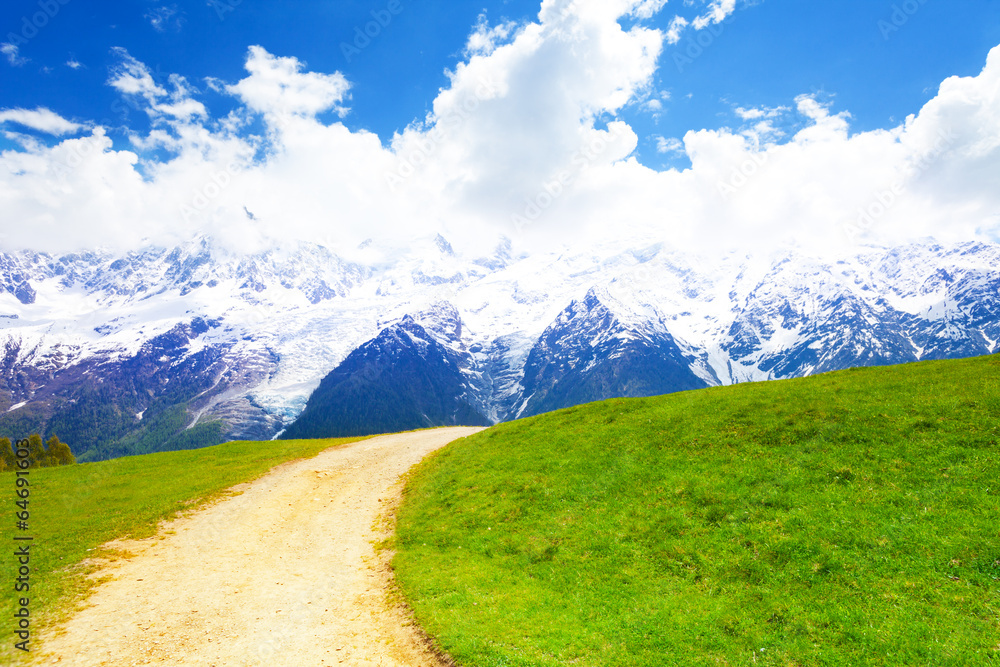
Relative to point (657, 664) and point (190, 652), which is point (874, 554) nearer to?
point (657, 664)

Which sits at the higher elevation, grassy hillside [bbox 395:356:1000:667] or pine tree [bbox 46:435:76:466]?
pine tree [bbox 46:435:76:466]

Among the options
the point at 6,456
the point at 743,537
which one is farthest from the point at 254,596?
the point at 6,456

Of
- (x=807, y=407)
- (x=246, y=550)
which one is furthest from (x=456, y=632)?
(x=807, y=407)

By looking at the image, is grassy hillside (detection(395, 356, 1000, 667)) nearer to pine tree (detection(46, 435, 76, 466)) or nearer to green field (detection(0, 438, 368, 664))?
green field (detection(0, 438, 368, 664))

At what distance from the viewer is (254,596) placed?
22031 mm

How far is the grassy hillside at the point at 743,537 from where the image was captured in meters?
15.6

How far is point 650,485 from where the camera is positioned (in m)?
26.5

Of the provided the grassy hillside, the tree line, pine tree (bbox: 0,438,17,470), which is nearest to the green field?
the grassy hillside

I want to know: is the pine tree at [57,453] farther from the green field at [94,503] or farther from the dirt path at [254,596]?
the dirt path at [254,596]

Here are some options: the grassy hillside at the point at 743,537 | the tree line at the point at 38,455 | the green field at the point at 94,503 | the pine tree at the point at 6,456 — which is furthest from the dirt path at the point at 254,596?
the pine tree at the point at 6,456

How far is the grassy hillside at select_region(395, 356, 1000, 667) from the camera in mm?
15641

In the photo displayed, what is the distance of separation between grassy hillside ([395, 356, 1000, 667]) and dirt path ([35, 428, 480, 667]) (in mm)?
2288

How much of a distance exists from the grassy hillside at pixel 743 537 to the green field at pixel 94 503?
15.6 metres

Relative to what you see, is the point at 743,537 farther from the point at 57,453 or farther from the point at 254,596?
the point at 57,453
